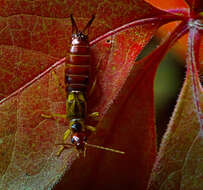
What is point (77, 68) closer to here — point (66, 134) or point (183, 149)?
point (66, 134)

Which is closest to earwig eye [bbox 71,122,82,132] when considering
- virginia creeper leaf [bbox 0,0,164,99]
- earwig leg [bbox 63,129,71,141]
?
earwig leg [bbox 63,129,71,141]

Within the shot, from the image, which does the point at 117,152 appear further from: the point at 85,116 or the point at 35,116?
the point at 35,116

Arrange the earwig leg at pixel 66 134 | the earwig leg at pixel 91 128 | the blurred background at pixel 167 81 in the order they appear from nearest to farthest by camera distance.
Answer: the earwig leg at pixel 66 134 → the earwig leg at pixel 91 128 → the blurred background at pixel 167 81

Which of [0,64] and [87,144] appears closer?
[0,64]

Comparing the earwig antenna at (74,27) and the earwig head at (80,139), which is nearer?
the earwig antenna at (74,27)

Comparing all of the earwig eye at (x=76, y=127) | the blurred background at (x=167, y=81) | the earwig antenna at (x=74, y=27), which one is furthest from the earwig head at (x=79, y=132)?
the blurred background at (x=167, y=81)

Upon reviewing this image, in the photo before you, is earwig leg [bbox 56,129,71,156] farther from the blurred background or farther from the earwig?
the blurred background

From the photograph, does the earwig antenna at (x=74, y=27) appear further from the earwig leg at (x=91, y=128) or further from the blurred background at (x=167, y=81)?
the blurred background at (x=167, y=81)

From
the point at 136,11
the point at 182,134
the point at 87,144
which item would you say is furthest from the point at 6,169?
the point at 136,11
